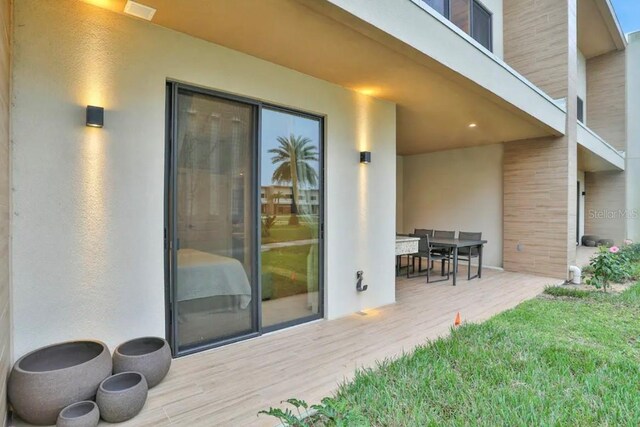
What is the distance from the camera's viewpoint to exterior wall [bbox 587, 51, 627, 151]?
11320 millimetres

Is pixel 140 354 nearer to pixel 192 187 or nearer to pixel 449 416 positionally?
pixel 192 187

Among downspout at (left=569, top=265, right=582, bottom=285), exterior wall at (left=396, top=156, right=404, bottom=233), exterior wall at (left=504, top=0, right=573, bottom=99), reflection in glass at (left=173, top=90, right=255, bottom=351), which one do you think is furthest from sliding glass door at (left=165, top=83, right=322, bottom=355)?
exterior wall at (left=396, top=156, right=404, bottom=233)

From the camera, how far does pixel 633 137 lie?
11188 mm

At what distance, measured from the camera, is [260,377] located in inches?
109

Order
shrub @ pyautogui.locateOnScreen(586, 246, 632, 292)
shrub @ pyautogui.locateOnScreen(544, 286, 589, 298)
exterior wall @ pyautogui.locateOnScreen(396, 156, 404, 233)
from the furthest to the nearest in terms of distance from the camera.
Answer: exterior wall @ pyautogui.locateOnScreen(396, 156, 404, 233) → shrub @ pyautogui.locateOnScreen(586, 246, 632, 292) → shrub @ pyautogui.locateOnScreen(544, 286, 589, 298)

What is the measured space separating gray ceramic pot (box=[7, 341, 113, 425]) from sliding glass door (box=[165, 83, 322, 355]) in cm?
83

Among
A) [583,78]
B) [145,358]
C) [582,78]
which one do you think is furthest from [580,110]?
[145,358]

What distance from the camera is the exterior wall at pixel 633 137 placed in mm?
11117

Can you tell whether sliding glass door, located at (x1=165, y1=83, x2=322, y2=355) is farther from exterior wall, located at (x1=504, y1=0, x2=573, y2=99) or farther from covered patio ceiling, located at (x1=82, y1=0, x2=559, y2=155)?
exterior wall, located at (x1=504, y1=0, x2=573, y2=99)

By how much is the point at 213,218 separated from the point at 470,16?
6157 millimetres

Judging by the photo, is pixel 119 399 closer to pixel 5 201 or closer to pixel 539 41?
pixel 5 201

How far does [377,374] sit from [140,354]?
1862mm

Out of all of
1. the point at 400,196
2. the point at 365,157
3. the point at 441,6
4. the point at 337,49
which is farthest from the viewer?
the point at 400,196

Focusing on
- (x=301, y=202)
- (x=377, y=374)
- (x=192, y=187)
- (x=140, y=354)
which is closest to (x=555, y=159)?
(x=301, y=202)
